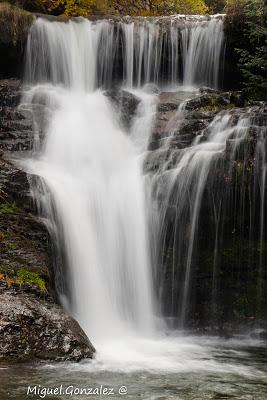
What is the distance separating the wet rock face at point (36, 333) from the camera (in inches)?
236

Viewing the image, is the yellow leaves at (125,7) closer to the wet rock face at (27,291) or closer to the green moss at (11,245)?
the wet rock face at (27,291)

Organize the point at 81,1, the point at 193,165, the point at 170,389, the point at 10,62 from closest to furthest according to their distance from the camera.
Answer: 1. the point at 170,389
2. the point at 193,165
3. the point at 10,62
4. the point at 81,1

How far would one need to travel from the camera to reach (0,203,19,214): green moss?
8250 mm

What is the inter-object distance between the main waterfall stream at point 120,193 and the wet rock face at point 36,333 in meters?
0.30

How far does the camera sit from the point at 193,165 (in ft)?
31.0

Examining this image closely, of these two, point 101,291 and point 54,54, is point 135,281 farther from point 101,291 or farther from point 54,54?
point 54,54

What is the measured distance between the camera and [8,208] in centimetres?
832

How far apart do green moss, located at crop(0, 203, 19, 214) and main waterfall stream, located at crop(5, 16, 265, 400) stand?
428 mm

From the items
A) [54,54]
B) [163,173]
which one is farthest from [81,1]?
[163,173]

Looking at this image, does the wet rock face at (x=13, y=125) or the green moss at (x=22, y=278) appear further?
the wet rock face at (x=13, y=125)

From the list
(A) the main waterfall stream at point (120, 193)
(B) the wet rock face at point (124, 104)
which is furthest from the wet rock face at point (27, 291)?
(B) the wet rock face at point (124, 104)

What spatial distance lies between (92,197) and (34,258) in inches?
93.0

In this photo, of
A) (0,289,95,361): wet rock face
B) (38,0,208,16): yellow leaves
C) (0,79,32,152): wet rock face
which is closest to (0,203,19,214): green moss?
(0,289,95,361): wet rock face

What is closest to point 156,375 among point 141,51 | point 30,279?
point 30,279
